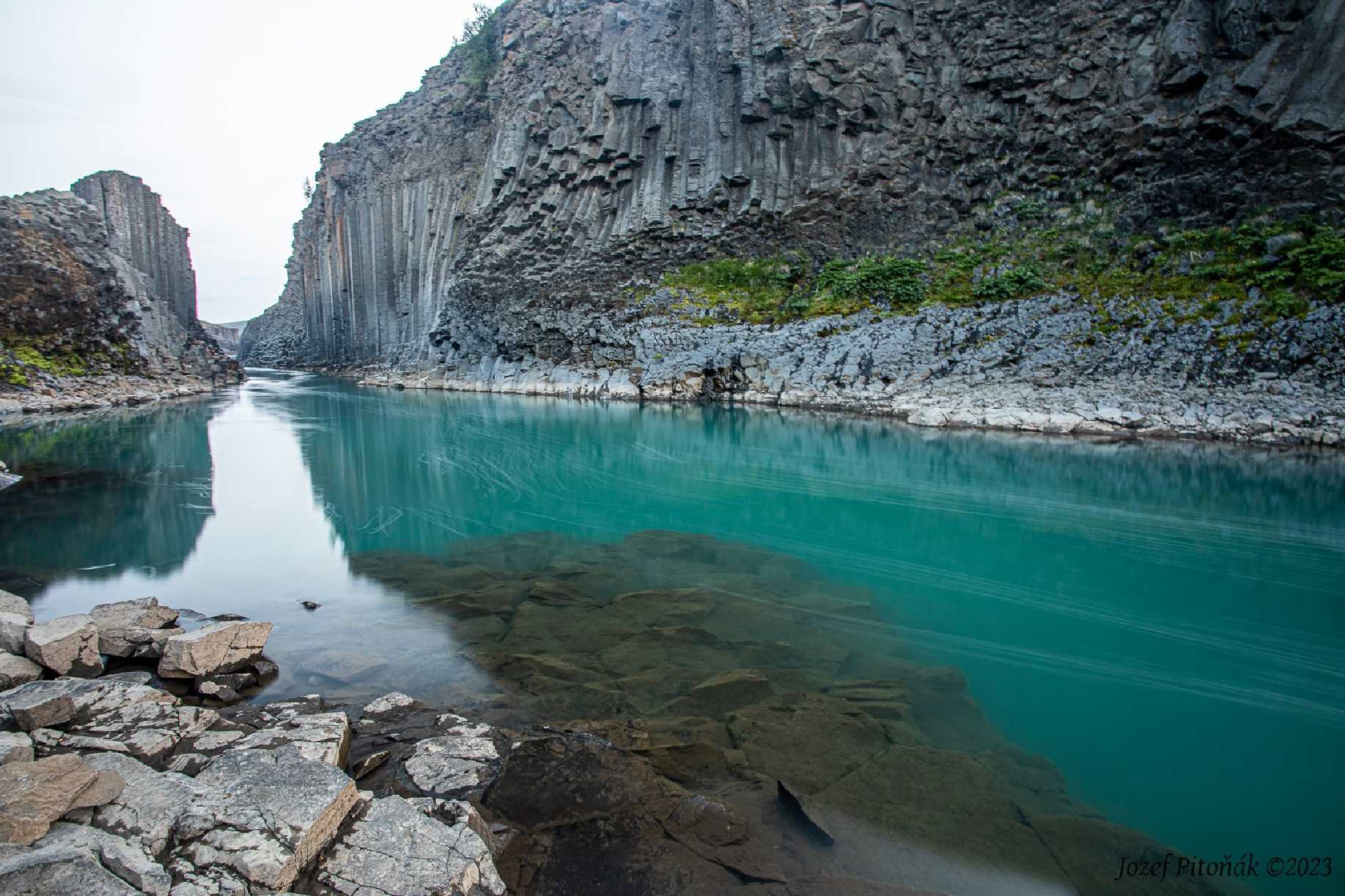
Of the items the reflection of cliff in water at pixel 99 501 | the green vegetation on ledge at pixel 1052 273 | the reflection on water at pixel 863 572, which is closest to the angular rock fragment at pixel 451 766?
the reflection on water at pixel 863 572

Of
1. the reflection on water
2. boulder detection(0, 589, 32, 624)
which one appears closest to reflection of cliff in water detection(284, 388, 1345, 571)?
the reflection on water

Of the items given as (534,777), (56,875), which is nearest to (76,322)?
(534,777)

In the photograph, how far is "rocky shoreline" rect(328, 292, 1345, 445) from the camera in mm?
20328

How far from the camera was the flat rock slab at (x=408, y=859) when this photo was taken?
334cm

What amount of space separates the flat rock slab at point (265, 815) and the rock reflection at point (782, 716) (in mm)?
1776

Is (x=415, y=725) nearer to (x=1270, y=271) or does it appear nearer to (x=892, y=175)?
(x=1270, y=271)

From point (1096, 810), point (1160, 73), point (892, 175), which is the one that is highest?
point (1160, 73)

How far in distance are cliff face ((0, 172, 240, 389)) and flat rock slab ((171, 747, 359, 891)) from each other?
37.7 meters

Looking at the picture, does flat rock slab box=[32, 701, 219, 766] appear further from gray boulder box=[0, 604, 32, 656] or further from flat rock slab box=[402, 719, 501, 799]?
gray boulder box=[0, 604, 32, 656]

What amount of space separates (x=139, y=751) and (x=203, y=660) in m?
1.96

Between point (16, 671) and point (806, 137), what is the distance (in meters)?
40.1

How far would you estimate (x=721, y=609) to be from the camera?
26.9 ft

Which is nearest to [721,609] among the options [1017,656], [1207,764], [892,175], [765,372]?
[1017,656]

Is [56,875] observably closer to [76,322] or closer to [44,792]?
[44,792]
